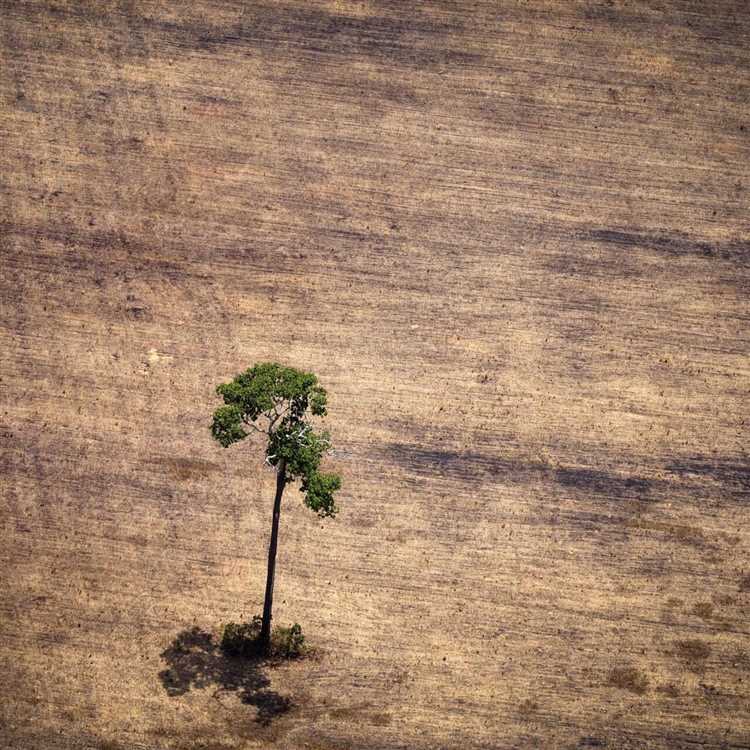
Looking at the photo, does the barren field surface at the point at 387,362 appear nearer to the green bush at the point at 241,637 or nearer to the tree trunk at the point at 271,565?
the green bush at the point at 241,637

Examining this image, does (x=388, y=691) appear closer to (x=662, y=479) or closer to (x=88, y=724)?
(x=88, y=724)

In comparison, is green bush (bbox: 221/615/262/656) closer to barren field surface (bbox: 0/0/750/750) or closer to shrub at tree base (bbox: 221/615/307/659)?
shrub at tree base (bbox: 221/615/307/659)

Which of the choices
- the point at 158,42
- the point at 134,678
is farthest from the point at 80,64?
the point at 134,678

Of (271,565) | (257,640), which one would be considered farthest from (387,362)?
(257,640)

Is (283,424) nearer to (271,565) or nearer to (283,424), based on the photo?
(283,424)

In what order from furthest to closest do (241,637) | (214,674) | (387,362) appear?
(387,362)
(241,637)
(214,674)

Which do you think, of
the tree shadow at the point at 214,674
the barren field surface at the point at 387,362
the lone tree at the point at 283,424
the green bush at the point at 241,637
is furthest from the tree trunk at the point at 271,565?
the barren field surface at the point at 387,362

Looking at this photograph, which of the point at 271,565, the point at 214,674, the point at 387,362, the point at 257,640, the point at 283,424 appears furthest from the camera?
the point at 387,362
